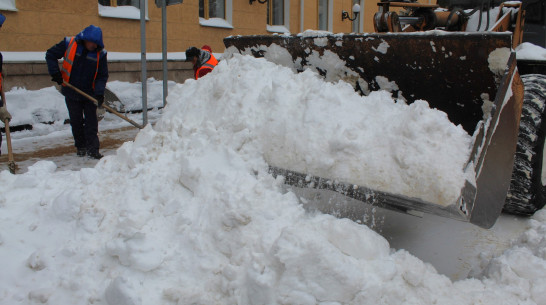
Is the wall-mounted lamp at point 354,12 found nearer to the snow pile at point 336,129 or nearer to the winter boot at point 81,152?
the winter boot at point 81,152

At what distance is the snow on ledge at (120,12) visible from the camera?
7.69 m

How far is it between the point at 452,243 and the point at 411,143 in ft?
2.94

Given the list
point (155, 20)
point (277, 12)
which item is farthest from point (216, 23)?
point (277, 12)

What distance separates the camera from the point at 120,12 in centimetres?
789

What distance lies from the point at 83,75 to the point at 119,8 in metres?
3.67

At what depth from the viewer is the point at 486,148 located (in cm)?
202

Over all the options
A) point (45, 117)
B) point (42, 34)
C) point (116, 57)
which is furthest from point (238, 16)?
point (45, 117)

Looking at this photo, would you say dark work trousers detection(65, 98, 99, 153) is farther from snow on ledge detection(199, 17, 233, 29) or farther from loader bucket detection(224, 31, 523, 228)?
snow on ledge detection(199, 17, 233, 29)

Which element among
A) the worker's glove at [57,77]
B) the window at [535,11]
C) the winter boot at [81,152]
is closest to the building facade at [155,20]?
the worker's glove at [57,77]

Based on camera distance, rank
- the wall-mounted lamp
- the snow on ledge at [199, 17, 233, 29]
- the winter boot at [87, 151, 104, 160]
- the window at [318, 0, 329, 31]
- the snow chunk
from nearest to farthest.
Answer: the snow chunk < the winter boot at [87, 151, 104, 160] < the snow on ledge at [199, 17, 233, 29] < the window at [318, 0, 329, 31] < the wall-mounted lamp

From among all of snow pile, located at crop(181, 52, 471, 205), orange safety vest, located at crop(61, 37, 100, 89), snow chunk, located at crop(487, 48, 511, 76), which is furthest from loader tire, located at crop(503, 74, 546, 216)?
orange safety vest, located at crop(61, 37, 100, 89)

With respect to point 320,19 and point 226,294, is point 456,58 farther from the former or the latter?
point 320,19

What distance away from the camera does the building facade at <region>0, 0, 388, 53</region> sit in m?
6.65

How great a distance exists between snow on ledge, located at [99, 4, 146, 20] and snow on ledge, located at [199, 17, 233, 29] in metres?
1.57
